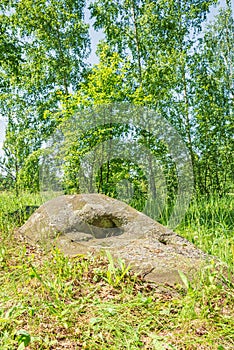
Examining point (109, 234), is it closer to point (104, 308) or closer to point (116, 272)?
point (116, 272)

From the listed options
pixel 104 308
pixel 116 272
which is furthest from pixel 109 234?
pixel 104 308

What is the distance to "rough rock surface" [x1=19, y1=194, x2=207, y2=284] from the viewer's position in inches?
128

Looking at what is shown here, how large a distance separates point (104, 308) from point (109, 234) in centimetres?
140

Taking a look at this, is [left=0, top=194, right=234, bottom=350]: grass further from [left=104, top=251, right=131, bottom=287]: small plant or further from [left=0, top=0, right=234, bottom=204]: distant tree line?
[left=0, top=0, right=234, bottom=204]: distant tree line

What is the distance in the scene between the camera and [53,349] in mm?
2197

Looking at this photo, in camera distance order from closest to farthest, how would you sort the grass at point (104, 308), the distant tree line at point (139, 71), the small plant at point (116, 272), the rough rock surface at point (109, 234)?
1. the grass at point (104, 308)
2. the small plant at point (116, 272)
3. the rough rock surface at point (109, 234)
4. the distant tree line at point (139, 71)

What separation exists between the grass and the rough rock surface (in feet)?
0.67

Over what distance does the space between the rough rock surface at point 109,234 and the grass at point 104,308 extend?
8.0 inches

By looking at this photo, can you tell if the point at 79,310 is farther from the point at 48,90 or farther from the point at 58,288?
the point at 48,90

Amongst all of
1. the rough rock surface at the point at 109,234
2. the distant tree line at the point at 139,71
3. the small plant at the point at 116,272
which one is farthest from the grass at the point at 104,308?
the distant tree line at the point at 139,71

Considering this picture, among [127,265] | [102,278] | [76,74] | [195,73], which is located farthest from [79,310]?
[76,74]

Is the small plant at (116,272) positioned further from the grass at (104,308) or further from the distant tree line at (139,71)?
the distant tree line at (139,71)

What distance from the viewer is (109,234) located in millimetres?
3877

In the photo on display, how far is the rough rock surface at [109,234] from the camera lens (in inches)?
128
